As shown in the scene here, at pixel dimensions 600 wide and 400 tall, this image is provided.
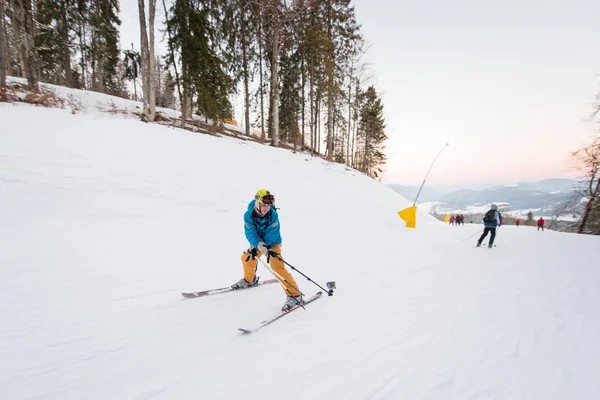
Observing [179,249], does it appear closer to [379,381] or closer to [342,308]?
[342,308]

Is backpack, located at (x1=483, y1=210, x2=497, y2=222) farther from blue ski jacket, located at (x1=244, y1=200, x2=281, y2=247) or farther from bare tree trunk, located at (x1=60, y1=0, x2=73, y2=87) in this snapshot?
bare tree trunk, located at (x1=60, y1=0, x2=73, y2=87)

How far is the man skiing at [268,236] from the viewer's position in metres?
4.00

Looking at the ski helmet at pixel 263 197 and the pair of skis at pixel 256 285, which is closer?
the pair of skis at pixel 256 285

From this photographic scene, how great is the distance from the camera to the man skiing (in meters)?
4.00

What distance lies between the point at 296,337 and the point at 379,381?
1129 mm

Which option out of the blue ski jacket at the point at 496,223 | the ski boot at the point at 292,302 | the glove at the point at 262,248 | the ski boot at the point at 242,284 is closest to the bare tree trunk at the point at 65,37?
the ski boot at the point at 242,284

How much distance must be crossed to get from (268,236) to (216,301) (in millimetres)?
1396

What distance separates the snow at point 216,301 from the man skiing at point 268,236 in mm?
371

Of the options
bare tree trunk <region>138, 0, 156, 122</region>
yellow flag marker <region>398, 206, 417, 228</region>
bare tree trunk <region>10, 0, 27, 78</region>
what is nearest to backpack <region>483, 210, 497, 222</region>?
yellow flag marker <region>398, 206, 417, 228</region>

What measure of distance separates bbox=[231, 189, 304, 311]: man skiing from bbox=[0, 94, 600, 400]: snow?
1.22 feet

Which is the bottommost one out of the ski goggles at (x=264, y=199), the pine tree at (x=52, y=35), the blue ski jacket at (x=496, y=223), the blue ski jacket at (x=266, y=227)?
the blue ski jacket at (x=496, y=223)

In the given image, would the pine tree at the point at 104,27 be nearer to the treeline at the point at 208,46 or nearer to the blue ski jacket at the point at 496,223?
the treeline at the point at 208,46

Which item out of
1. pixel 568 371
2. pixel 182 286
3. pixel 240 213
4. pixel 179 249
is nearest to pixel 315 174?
pixel 240 213

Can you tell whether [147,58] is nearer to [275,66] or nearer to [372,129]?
[275,66]
